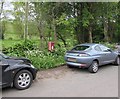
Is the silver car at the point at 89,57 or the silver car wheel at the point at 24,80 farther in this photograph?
the silver car at the point at 89,57

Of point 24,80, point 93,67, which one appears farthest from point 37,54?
point 24,80

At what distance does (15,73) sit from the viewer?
6133 mm

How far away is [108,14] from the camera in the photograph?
17.7 meters

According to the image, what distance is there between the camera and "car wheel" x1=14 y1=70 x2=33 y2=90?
6199 millimetres

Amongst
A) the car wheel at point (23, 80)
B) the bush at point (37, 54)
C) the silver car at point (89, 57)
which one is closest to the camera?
the car wheel at point (23, 80)

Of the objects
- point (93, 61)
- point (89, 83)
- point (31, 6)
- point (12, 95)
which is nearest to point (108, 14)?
point (31, 6)

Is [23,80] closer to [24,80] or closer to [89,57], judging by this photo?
[24,80]

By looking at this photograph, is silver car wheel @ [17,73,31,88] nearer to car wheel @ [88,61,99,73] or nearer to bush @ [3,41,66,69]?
bush @ [3,41,66,69]

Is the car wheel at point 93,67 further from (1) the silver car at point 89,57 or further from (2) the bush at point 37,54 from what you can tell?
(2) the bush at point 37,54

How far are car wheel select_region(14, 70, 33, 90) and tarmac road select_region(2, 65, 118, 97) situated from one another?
0.51ft

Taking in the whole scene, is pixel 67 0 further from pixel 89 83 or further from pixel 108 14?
pixel 89 83

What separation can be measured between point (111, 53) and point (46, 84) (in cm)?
472

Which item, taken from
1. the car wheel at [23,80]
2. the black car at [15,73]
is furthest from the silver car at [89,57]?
the car wheel at [23,80]

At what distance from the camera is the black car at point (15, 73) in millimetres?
5883
